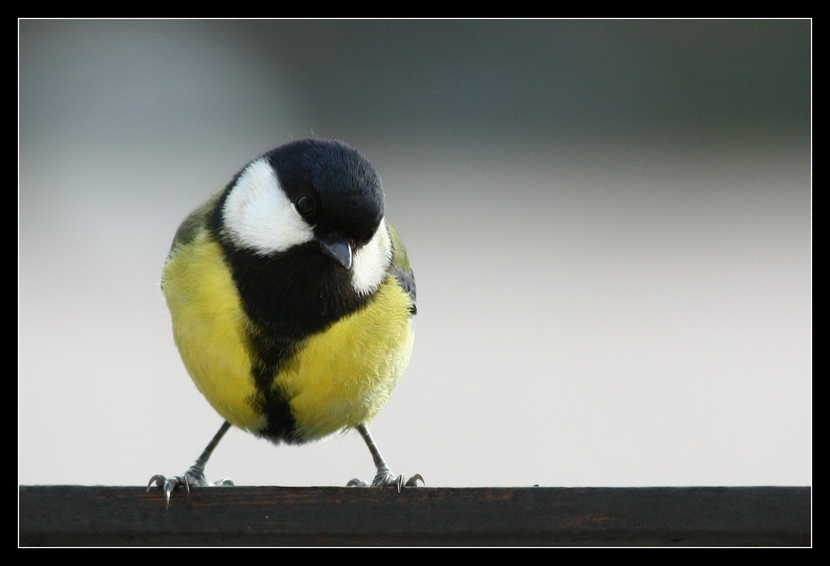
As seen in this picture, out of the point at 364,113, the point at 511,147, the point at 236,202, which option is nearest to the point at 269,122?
the point at 364,113

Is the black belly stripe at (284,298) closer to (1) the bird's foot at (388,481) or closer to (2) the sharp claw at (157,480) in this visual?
(2) the sharp claw at (157,480)

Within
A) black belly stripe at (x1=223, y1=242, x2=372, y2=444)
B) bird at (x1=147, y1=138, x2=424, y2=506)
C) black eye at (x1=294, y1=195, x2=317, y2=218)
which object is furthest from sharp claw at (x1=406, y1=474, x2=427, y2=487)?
black eye at (x1=294, y1=195, x2=317, y2=218)

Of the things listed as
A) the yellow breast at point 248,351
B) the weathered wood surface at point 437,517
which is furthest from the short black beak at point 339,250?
the weathered wood surface at point 437,517

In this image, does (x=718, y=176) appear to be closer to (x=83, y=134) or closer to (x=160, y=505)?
(x=83, y=134)

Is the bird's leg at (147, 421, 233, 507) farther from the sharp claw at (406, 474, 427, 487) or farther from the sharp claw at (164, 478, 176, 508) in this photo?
the sharp claw at (406, 474, 427, 487)

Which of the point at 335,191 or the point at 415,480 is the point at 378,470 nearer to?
the point at 415,480

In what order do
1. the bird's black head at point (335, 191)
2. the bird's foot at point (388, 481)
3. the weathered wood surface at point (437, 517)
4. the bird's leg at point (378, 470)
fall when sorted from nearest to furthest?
the weathered wood surface at point (437, 517)
the bird's black head at point (335, 191)
the bird's foot at point (388, 481)
the bird's leg at point (378, 470)
